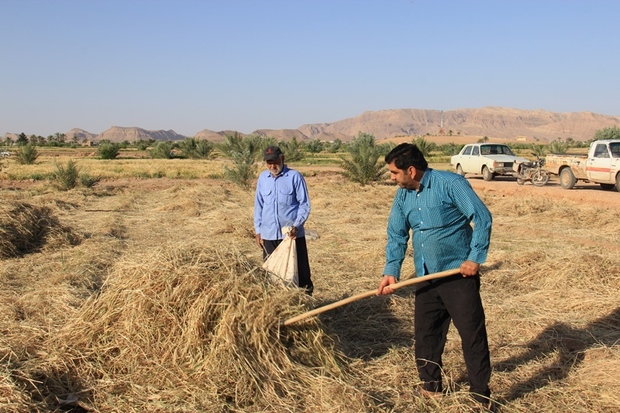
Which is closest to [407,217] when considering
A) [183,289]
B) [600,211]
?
[183,289]

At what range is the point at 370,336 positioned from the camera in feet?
15.2

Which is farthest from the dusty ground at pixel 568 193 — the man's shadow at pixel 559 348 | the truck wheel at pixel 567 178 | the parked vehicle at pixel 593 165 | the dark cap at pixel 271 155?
the dark cap at pixel 271 155

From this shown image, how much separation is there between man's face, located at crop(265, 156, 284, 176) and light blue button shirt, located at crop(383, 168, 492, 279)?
163 cm

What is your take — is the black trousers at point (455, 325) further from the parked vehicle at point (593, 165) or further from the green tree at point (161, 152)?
the green tree at point (161, 152)

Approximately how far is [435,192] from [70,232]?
287 inches

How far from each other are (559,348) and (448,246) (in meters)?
1.76

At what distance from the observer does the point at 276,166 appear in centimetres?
485

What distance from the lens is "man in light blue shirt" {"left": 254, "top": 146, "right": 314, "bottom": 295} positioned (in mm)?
4816

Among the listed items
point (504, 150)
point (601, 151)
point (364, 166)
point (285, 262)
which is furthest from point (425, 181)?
point (504, 150)

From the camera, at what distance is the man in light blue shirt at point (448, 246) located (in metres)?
3.23

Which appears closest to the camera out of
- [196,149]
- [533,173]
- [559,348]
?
[559,348]

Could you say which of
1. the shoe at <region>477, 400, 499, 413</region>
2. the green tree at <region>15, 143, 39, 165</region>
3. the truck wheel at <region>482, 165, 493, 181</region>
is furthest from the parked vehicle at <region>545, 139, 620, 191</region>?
the green tree at <region>15, 143, 39, 165</region>

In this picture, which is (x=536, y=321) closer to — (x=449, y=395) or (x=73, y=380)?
(x=449, y=395)

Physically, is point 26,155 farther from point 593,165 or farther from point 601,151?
point 601,151
